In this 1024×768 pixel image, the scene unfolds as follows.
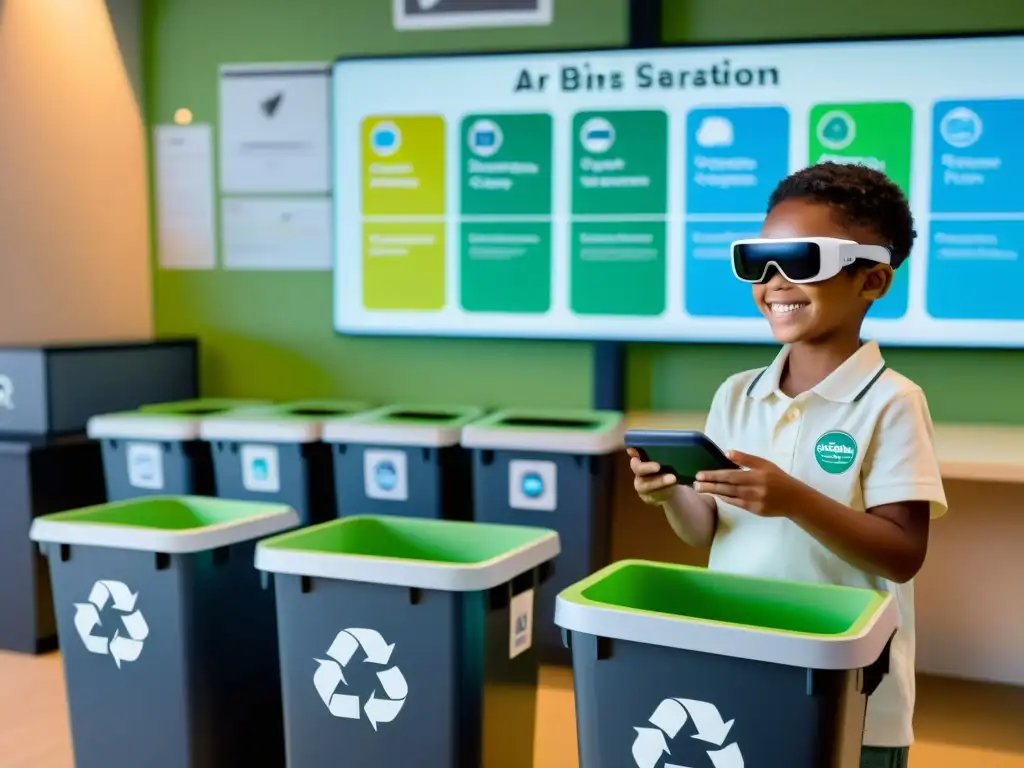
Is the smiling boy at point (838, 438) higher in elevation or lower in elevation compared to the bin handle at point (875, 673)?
higher

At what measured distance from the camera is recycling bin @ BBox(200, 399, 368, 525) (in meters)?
3.08

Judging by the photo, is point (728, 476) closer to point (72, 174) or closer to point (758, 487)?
point (758, 487)

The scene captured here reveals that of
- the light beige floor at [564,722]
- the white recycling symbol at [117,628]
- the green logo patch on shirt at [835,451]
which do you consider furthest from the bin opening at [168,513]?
the green logo patch on shirt at [835,451]

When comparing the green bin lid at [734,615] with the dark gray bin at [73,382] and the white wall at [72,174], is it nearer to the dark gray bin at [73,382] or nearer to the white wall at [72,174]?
the dark gray bin at [73,382]

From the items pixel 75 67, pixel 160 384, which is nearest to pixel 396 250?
pixel 160 384

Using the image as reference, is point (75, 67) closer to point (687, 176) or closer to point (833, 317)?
point (687, 176)

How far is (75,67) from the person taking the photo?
139 inches

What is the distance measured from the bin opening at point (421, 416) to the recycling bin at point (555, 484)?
30 cm

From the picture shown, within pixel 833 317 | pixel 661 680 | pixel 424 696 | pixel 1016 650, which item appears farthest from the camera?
pixel 1016 650

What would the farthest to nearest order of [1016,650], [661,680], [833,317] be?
[1016,650] → [833,317] → [661,680]

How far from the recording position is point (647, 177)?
10.8ft

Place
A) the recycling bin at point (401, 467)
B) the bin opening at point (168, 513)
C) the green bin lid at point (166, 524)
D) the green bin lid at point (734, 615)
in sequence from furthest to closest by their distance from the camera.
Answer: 1. the recycling bin at point (401, 467)
2. the bin opening at point (168, 513)
3. the green bin lid at point (166, 524)
4. the green bin lid at point (734, 615)

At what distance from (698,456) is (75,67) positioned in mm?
3035

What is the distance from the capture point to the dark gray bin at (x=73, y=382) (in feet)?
10.2
